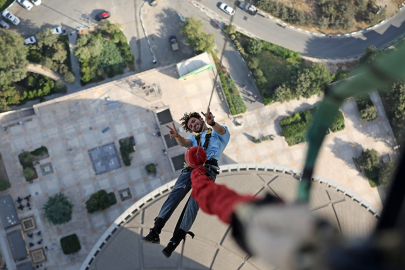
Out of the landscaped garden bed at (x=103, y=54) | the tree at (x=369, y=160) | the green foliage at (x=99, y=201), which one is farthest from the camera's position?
the landscaped garden bed at (x=103, y=54)

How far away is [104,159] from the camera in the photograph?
41.0m

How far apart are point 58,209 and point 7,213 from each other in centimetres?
514

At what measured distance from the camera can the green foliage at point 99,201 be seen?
129 ft

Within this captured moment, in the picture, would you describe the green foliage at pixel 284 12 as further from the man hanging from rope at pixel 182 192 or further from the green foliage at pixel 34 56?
the man hanging from rope at pixel 182 192

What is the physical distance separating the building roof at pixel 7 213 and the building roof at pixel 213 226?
980cm

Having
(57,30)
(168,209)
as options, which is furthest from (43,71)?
(168,209)

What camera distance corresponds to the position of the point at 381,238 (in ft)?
20.7

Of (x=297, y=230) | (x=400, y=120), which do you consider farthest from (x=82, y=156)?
(x=297, y=230)

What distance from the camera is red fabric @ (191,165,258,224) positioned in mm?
8078

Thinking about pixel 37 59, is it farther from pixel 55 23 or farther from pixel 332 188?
pixel 332 188

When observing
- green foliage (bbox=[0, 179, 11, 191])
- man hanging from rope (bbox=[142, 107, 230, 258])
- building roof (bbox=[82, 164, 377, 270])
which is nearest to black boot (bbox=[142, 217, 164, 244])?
man hanging from rope (bbox=[142, 107, 230, 258])

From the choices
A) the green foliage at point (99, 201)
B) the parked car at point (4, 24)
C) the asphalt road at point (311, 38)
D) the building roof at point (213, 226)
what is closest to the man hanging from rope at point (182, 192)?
the building roof at point (213, 226)

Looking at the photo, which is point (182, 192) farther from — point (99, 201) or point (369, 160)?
point (369, 160)

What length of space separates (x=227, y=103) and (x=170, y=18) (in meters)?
→ 11.3
